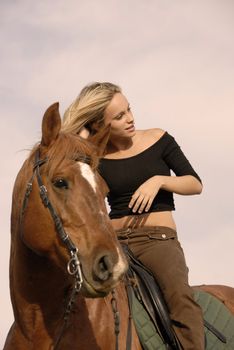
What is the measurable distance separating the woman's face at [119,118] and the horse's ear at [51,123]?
1.58 m

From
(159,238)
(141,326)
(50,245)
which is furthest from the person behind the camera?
(159,238)

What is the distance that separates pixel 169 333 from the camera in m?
5.95

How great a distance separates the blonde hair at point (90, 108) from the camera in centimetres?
689

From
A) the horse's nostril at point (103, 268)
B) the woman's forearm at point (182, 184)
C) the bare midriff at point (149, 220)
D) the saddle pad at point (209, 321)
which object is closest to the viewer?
the horse's nostril at point (103, 268)

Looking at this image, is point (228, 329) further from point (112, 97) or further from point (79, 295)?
point (112, 97)

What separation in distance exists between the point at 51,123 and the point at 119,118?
1707 mm

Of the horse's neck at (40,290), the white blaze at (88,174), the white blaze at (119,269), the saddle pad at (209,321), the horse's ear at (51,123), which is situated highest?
the horse's ear at (51,123)

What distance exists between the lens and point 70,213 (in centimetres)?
489

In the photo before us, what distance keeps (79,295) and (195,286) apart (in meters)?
2.58

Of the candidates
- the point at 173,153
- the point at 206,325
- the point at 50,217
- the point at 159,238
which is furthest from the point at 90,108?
the point at 206,325

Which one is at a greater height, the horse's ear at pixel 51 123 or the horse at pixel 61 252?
the horse's ear at pixel 51 123

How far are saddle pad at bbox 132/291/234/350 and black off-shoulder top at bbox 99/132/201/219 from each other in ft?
3.65

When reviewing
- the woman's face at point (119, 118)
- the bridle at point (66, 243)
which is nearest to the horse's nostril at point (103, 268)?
the bridle at point (66, 243)

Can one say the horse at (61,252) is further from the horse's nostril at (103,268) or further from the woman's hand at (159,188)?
the woman's hand at (159,188)
